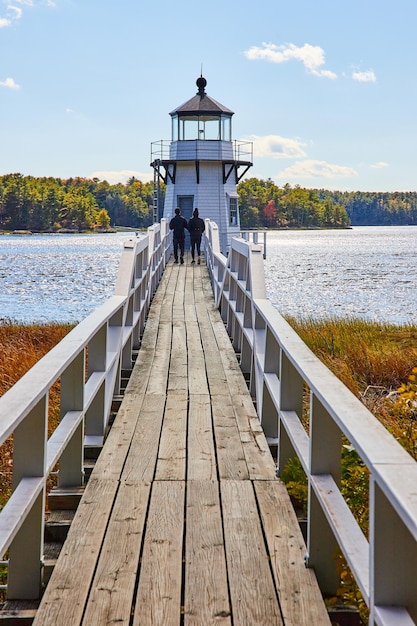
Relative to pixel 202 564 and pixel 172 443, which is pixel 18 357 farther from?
pixel 202 564

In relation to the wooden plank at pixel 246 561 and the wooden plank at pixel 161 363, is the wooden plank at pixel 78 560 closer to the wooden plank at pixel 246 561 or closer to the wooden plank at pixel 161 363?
the wooden plank at pixel 246 561

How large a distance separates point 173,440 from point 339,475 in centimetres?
223

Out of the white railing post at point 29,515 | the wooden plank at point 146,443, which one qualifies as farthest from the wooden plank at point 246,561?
the white railing post at point 29,515

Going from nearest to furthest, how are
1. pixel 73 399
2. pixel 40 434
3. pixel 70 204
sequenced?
pixel 40 434
pixel 73 399
pixel 70 204

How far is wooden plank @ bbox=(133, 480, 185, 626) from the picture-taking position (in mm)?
3295

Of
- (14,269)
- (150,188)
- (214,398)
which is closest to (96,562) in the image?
(214,398)

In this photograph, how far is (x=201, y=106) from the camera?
107ft

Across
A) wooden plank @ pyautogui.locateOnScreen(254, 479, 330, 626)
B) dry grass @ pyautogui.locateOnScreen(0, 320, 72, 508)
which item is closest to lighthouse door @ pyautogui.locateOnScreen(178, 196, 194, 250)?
dry grass @ pyautogui.locateOnScreen(0, 320, 72, 508)

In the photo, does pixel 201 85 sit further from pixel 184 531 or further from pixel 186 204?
pixel 184 531

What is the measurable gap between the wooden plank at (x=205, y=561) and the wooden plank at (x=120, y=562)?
9.7 inches

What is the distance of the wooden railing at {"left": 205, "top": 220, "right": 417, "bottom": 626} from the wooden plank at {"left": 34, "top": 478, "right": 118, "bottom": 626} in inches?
41.1

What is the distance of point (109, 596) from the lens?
3.43 m

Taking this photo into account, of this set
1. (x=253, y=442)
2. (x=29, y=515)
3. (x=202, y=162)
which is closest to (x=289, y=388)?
(x=253, y=442)

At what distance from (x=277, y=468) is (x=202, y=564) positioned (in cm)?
139
